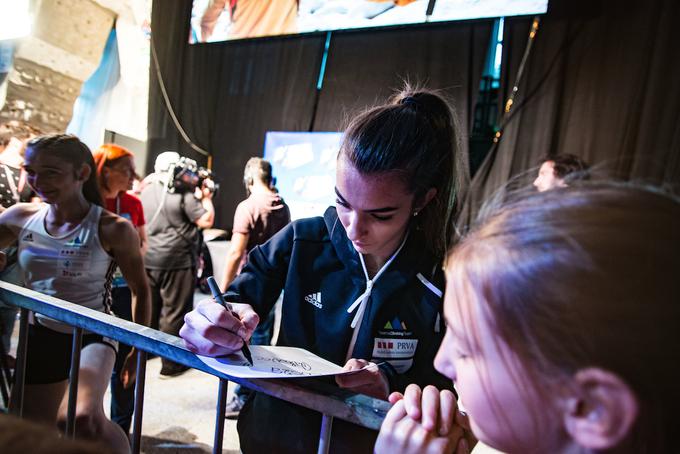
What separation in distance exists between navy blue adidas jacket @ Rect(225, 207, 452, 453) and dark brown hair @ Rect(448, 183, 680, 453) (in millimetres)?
429

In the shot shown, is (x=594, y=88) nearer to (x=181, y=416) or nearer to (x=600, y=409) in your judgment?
(x=600, y=409)

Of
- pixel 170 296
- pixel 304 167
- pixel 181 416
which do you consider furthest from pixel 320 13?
pixel 181 416

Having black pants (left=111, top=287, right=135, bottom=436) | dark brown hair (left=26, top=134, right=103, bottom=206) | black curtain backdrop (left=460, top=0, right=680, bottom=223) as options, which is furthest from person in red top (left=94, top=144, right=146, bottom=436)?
black curtain backdrop (left=460, top=0, right=680, bottom=223)

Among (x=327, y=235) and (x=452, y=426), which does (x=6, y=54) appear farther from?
(x=452, y=426)

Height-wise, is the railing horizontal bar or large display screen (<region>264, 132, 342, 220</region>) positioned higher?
large display screen (<region>264, 132, 342, 220</region>)

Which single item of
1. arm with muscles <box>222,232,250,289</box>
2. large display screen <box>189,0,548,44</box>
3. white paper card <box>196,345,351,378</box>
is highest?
large display screen <box>189,0,548,44</box>

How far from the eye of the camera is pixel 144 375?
90cm

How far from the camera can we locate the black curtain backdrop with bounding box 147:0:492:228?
4602 millimetres

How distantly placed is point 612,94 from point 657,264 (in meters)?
4.54

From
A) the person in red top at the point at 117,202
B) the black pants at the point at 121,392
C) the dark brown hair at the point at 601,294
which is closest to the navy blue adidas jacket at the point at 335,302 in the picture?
the dark brown hair at the point at 601,294

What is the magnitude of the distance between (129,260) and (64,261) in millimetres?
230

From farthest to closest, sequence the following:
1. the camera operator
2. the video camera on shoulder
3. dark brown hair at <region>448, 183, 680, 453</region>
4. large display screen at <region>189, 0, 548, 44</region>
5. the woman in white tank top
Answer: large display screen at <region>189, 0, 548, 44</region>
the camera operator
the video camera on shoulder
the woman in white tank top
dark brown hair at <region>448, 183, 680, 453</region>

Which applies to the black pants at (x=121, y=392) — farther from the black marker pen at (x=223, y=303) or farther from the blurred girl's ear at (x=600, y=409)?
the blurred girl's ear at (x=600, y=409)

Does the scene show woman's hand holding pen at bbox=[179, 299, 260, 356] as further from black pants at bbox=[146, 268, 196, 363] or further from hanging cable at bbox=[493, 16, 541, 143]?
hanging cable at bbox=[493, 16, 541, 143]
